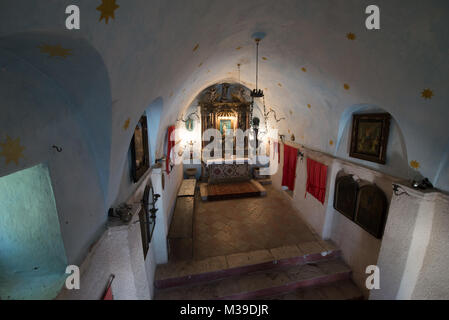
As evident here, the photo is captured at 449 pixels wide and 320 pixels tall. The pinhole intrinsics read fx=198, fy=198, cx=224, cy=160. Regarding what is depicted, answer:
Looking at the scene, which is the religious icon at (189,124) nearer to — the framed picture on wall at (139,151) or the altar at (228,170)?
the altar at (228,170)

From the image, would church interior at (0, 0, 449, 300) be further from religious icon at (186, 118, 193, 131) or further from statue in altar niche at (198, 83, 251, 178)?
religious icon at (186, 118, 193, 131)

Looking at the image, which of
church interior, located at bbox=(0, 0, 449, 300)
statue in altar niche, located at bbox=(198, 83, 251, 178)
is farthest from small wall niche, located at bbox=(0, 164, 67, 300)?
statue in altar niche, located at bbox=(198, 83, 251, 178)

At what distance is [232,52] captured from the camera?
13.3 feet

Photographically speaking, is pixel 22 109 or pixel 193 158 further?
pixel 193 158

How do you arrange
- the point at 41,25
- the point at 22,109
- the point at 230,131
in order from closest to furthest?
1. the point at 41,25
2. the point at 22,109
3. the point at 230,131

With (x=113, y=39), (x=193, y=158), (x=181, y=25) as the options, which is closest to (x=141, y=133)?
(x=181, y=25)

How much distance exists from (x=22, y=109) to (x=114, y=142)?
718mm

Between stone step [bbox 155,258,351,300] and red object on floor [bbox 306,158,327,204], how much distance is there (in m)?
1.57

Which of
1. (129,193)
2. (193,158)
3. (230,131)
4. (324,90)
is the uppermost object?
(324,90)

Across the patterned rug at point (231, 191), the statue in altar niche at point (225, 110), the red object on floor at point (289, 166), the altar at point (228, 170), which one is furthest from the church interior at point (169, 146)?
the statue in altar niche at point (225, 110)

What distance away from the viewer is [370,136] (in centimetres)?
366

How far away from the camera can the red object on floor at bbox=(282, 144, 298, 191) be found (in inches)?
249

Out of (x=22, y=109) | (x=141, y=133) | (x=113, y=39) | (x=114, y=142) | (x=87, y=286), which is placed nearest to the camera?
(x=22, y=109)

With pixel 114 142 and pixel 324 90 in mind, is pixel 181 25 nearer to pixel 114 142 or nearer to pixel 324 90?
pixel 114 142
